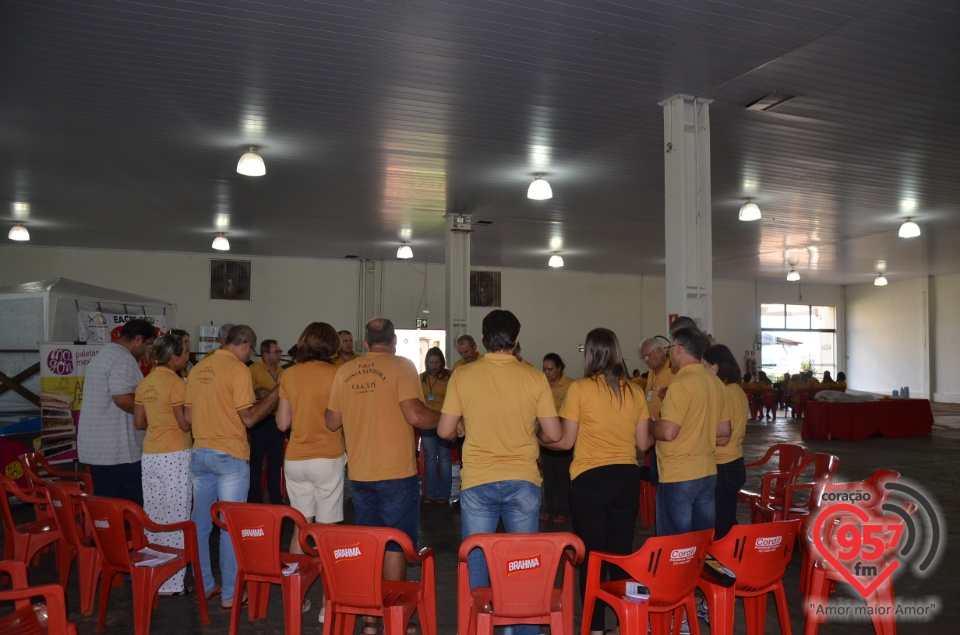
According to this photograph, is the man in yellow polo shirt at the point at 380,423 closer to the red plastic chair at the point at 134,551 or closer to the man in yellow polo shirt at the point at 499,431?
the man in yellow polo shirt at the point at 499,431

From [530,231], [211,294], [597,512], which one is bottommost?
[597,512]

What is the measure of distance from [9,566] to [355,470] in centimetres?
152

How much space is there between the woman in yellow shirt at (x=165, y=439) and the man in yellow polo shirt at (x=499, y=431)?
6.46 feet

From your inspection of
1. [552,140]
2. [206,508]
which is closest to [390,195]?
[552,140]

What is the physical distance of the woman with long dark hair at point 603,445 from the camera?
3406 mm

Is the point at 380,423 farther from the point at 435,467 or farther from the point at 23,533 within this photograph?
the point at 435,467

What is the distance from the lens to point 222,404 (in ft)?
13.3

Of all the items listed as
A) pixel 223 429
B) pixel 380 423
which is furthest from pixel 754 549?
pixel 223 429

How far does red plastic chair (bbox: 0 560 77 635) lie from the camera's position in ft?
8.25

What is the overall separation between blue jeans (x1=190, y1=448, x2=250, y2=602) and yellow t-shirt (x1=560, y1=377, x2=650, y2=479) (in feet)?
6.30

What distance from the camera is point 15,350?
8.68m

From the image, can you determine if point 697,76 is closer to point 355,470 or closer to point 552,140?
point 552,140

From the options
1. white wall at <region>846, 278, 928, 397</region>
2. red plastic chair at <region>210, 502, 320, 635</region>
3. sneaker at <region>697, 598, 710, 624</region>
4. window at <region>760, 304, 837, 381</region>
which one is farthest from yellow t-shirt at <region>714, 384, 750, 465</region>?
white wall at <region>846, 278, 928, 397</region>

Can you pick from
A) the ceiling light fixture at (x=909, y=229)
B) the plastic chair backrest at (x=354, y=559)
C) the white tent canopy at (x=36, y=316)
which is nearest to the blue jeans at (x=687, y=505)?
the plastic chair backrest at (x=354, y=559)
